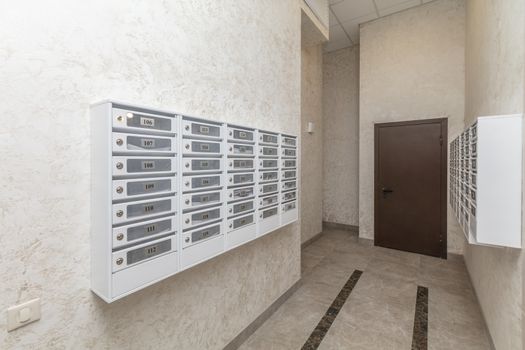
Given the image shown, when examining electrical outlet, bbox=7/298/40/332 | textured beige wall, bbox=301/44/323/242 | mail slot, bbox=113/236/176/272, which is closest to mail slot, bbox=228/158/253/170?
mail slot, bbox=113/236/176/272

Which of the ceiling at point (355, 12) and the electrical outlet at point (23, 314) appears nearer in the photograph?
the electrical outlet at point (23, 314)

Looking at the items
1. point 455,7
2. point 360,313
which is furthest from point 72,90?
point 455,7

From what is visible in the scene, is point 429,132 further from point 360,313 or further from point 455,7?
point 360,313

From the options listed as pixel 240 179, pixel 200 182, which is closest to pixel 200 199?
pixel 200 182

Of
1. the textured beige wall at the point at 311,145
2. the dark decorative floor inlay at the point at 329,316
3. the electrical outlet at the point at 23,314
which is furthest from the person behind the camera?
the textured beige wall at the point at 311,145

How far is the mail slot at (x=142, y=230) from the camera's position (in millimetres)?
1018

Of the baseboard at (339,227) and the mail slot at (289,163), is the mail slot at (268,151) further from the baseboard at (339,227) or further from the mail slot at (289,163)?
the baseboard at (339,227)

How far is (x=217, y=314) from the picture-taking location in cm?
168

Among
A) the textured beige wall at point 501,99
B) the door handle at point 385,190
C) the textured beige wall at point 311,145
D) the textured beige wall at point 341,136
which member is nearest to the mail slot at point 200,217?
the textured beige wall at point 501,99

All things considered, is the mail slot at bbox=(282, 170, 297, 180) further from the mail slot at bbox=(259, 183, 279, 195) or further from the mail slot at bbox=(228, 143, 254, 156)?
the mail slot at bbox=(228, 143, 254, 156)

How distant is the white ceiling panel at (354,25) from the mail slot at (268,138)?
3.15 metres

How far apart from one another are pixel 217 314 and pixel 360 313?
54.3 inches

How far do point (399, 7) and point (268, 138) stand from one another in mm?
3348

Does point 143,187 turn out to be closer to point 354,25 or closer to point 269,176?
point 269,176
